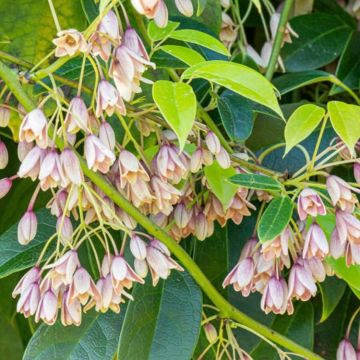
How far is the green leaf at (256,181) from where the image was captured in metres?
0.81

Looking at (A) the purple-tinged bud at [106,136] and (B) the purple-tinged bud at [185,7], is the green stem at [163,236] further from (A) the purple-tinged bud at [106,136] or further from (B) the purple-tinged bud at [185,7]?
(B) the purple-tinged bud at [185,7]

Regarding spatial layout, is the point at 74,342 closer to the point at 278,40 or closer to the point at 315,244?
the point at 315,244

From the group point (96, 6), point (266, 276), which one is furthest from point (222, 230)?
point (96, 6)

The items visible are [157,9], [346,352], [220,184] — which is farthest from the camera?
[346,352]

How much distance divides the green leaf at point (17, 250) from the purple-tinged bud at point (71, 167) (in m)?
0.18

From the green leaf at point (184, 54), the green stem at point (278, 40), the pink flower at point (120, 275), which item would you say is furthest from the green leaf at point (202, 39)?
the green stem at point (278, 40)

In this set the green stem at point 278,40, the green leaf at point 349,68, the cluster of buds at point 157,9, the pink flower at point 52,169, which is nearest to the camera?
the cluster of buds at point 157,9

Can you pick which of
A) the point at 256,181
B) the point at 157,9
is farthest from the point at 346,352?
the point at 157,9

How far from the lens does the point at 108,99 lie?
72cm

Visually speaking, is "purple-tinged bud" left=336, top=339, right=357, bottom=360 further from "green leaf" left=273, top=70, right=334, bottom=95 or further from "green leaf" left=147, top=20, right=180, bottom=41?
"green leaf" left=147, top=20, right=180, bottom=41

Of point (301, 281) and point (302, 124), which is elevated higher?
point (302, 124)

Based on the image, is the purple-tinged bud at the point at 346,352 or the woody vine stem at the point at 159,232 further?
the purple-tinged bud at the point at 346,352

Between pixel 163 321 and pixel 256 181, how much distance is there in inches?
8.3

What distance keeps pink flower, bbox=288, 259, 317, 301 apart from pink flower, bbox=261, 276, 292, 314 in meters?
0.01
